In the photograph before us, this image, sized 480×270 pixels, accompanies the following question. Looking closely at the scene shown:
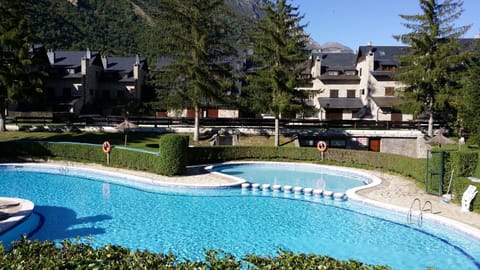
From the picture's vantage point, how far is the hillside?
93.8 meters

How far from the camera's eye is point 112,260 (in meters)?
6.75

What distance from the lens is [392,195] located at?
19422 millimetres

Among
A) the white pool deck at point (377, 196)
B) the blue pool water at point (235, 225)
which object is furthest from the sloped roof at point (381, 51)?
the blue pool water at point (235, 225)

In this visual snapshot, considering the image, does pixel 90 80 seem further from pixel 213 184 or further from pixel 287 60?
pixel 213 184

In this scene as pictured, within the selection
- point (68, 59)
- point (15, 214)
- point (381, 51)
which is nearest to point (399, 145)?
point (381, 51)

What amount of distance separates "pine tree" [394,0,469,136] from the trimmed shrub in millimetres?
24941

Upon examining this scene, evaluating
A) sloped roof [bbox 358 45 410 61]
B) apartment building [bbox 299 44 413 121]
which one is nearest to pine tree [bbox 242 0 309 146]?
apartment building [bbox 299 44 413 121]

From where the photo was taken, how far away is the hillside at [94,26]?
93.8m

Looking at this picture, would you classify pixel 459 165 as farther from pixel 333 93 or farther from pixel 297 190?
pixel 333 93

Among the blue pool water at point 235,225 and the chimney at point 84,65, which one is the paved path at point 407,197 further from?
the chimney at point 84,65

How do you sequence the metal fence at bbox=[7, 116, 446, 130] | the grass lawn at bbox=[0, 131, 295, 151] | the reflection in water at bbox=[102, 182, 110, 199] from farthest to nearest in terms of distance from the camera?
1. the metal fence at bbox=[7, 116, 446, 130]
2. the grass lawn at bbox=[0, 131, 295, 151]
3. the reflection in water at bbox=[102, 182, 110, 199]

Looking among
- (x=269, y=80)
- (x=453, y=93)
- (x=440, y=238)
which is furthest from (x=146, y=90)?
(x=440, y=238)

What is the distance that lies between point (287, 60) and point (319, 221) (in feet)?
65.7

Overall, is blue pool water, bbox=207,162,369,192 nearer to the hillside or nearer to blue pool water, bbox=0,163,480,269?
blue pool water, bbox=0,163,480,269
